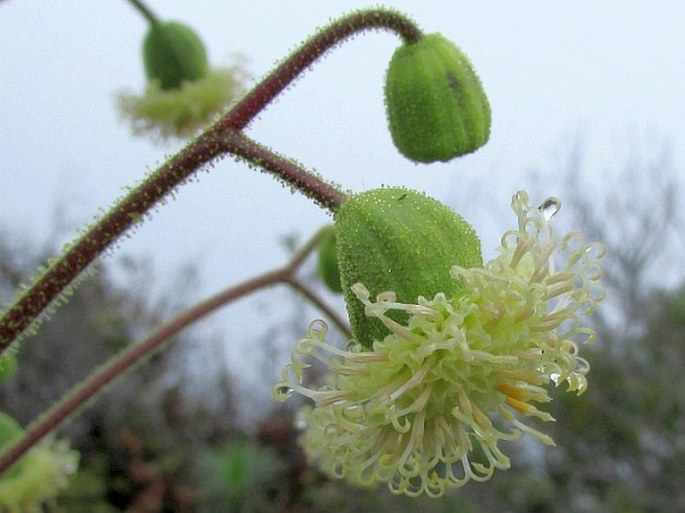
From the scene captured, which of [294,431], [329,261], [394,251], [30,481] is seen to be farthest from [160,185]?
[294,431]

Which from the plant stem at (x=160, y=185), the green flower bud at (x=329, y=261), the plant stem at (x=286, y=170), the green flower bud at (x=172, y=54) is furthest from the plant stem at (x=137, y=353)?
the green flower bud at (x=172, y=54)

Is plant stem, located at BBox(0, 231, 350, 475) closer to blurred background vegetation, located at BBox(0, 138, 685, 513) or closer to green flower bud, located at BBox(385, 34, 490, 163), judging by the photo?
green flower bud, located at BBox(385, 34, 490, 163)

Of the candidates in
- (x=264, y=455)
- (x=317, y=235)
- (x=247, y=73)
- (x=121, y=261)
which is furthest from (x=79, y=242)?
(x=121, y=261)

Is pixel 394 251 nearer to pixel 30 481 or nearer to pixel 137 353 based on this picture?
pixel 137 353

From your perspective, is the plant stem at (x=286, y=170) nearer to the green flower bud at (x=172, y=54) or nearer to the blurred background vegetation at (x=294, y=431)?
the green flower bud at (x=172, y=54)

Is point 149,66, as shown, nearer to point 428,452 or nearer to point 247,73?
point 247,73

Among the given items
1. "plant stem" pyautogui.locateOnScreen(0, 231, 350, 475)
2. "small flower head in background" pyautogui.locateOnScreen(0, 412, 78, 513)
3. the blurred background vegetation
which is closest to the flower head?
"plant stem" pyautogui.locateOnScreen(0, 231, 350, 475)
